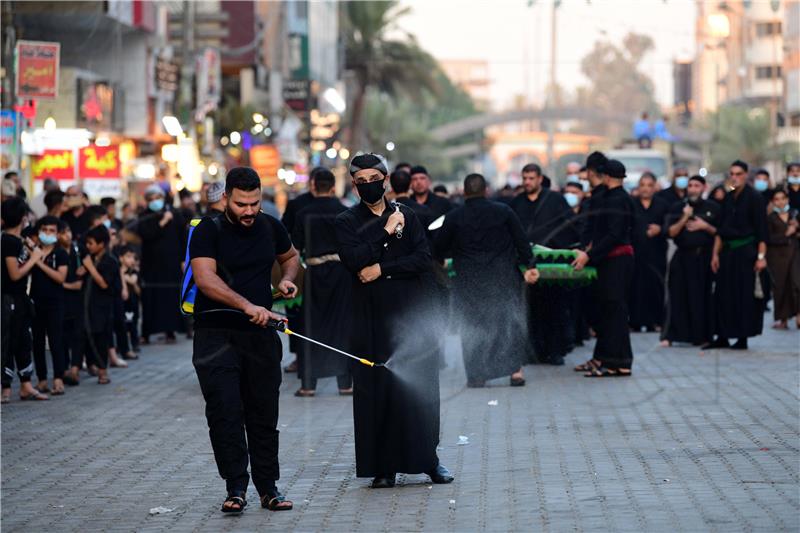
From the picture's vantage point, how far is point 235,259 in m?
8.88

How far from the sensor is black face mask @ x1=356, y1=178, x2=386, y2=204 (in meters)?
9.49

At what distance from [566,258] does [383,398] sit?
6.55 meters

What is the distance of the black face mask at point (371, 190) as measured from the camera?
374 inches

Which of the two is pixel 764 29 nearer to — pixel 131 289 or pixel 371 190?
pixel 131 289

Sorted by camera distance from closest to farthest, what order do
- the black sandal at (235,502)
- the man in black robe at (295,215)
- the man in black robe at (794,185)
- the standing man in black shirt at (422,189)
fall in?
the black sandal at (235,502), the man in black robe at (295,215), the standing man in black shirt at (422,189), the man in black robe at (794,185)

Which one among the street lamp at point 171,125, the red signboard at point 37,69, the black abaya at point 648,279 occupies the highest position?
the red signboard at point 37,69

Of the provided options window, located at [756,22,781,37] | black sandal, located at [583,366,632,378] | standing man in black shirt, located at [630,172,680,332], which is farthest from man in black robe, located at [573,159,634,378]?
window, located at [756,22,781,37]

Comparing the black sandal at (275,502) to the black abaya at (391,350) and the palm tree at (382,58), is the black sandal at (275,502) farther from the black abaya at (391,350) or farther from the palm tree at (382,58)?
the palm tree at (382,58)

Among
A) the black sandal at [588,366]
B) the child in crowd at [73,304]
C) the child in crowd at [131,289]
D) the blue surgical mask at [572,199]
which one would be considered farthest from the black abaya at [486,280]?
the blue surgical mask at [572,199]

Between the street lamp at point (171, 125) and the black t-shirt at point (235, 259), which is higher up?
the street lamp at point (171, 125)

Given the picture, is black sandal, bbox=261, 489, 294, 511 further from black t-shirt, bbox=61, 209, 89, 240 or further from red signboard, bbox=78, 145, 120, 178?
red signboard, bbox=78, 145, 120, 178

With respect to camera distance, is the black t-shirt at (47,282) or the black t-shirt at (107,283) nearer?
the black t-shirt at (47,282)

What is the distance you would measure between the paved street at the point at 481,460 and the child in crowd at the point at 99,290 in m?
0.38

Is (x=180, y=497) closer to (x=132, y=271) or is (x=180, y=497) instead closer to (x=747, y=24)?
(x=132, y=271)
